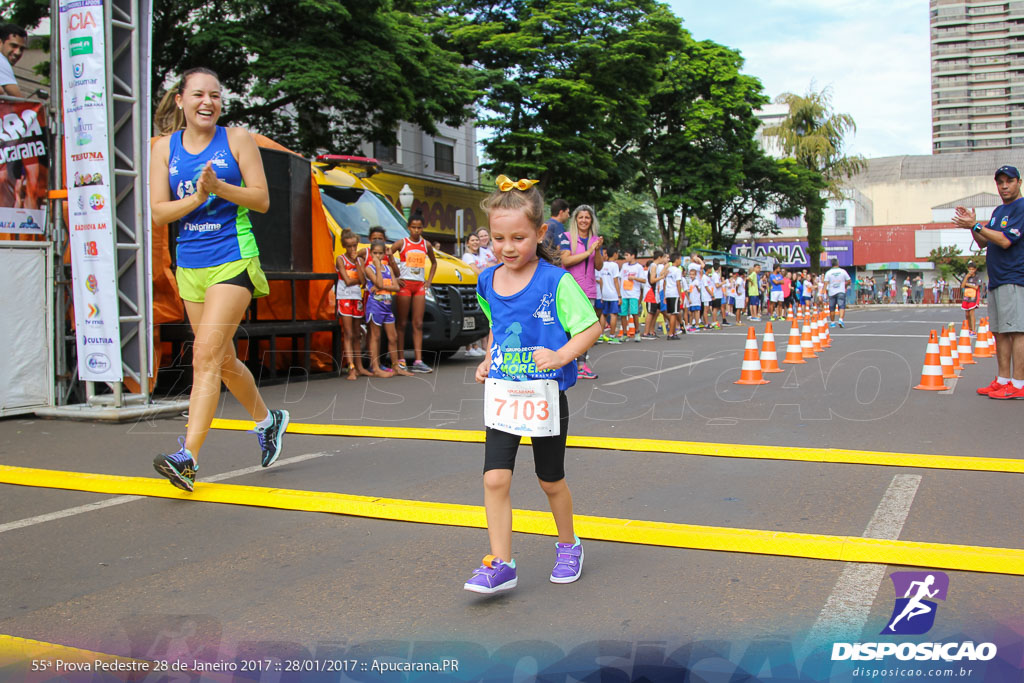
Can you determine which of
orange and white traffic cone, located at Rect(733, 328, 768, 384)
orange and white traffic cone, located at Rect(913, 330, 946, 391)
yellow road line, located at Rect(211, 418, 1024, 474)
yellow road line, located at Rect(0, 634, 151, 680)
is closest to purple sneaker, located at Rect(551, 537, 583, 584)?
yellow road line, located at Rect(0, 634, 151, 680)

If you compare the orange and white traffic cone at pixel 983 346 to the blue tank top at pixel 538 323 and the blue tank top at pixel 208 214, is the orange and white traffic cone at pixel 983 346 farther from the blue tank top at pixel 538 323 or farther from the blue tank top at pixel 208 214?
the blue tank top at pixel 538 323

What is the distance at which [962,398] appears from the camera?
9.04 meters

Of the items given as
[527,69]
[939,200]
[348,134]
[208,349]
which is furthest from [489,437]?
[939,200]

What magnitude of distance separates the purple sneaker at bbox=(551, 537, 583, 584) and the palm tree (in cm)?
5199

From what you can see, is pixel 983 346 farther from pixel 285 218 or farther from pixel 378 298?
pixel 285 218

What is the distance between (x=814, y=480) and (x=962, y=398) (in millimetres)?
4806

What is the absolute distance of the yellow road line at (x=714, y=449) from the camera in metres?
5.52

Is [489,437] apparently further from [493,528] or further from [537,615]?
[537,615]

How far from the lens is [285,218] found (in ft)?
35.2

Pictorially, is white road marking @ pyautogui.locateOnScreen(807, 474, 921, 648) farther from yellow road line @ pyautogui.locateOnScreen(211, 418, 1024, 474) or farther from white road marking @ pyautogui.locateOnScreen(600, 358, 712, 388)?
white road marking @ pyautogui.locateOnScreen(600, 358, 712, 388)

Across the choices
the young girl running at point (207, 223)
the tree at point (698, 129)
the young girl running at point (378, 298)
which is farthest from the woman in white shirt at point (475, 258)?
the tree at point (698, 129)

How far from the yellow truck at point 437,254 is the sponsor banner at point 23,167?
3995 millimetres

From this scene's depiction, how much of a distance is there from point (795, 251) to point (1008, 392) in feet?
171

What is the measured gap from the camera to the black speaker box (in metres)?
10.4
